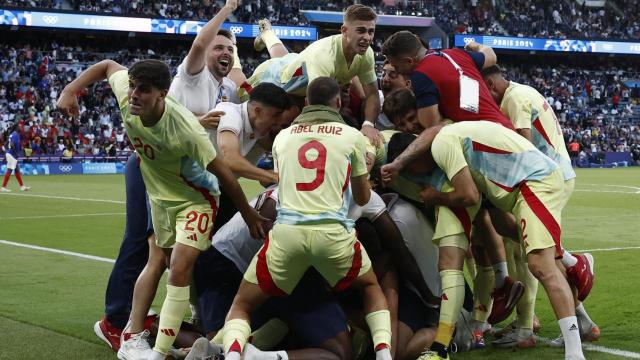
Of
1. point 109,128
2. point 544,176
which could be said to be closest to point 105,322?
point 544,176

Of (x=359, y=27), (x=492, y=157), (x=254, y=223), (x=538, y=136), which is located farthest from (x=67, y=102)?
(x=538, y=136)

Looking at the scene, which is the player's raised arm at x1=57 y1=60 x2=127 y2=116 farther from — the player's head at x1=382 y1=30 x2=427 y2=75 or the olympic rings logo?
the olympic rings logo

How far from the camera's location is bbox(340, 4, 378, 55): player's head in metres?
7.20

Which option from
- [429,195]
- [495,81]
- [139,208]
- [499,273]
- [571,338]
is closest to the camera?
[571,338]

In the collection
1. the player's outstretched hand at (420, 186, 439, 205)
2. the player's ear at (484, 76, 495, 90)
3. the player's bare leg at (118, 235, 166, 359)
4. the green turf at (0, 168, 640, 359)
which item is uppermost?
the player's ear at (484, 76, 495, 90)

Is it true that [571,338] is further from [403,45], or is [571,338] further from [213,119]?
[213,119]

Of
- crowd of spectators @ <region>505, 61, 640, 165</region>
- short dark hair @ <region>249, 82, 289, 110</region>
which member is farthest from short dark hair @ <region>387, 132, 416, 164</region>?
crowd of spectators @ <region>505, 61, 640, 165</region>

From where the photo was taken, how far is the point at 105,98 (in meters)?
42.1

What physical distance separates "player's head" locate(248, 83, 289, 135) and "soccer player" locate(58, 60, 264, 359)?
2.01ft

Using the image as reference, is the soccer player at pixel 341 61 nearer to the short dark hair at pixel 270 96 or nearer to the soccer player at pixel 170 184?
the short dark hair at pixel 270 96

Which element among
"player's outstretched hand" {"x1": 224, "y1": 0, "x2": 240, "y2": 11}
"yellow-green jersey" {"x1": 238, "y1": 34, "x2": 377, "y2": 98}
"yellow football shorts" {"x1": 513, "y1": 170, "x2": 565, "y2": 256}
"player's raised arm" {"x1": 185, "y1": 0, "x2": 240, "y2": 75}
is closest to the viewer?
"yellow football shorts" {"x1": 513, "y1": 170, "x2": 565, "y2": 256}

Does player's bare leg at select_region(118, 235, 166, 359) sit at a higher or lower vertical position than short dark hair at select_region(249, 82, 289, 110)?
lower

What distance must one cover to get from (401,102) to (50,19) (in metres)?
39.6

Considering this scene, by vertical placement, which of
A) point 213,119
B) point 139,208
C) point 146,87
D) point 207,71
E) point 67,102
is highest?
point 146,87
